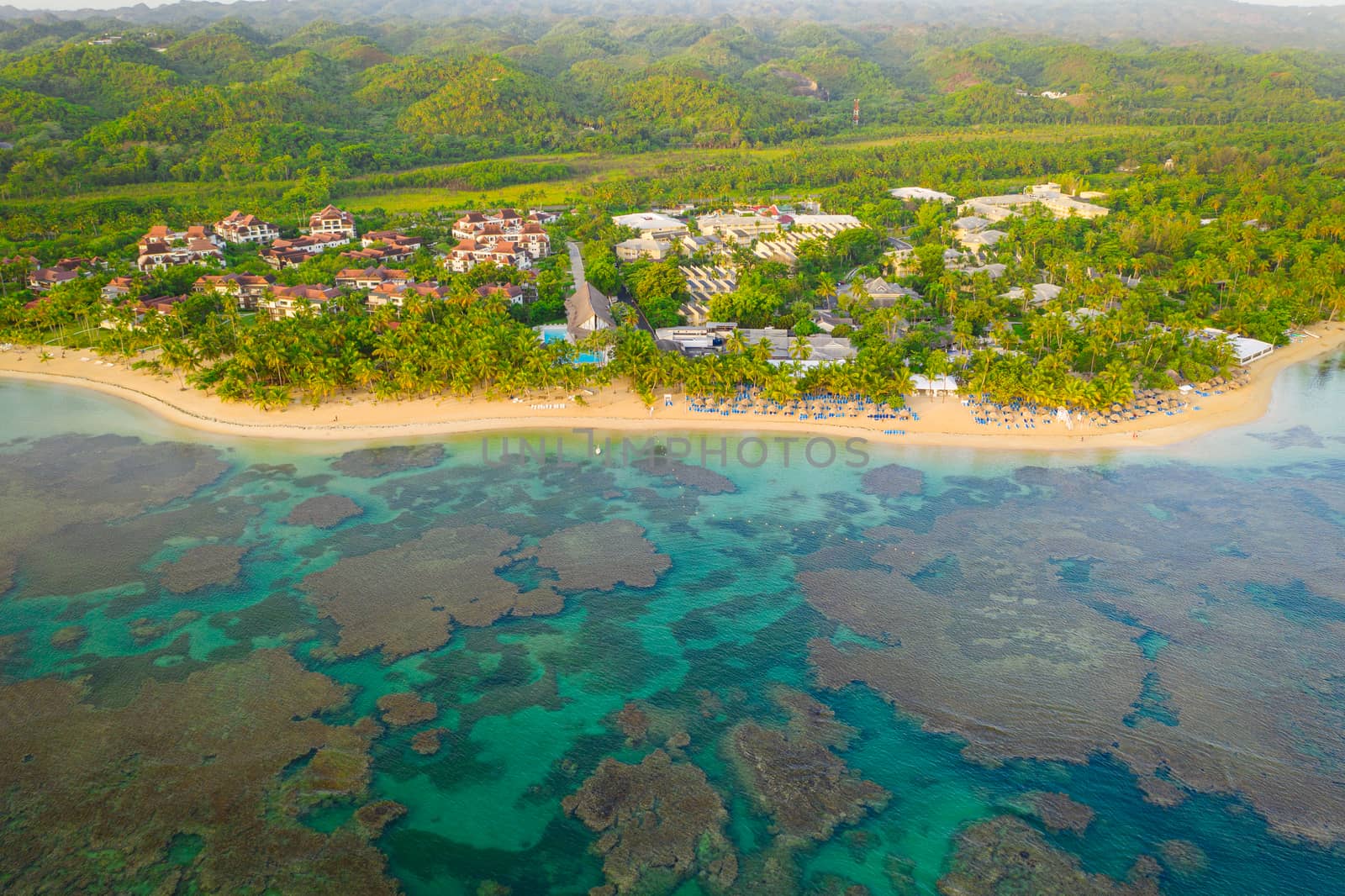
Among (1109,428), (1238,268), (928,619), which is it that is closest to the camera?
(928,619)

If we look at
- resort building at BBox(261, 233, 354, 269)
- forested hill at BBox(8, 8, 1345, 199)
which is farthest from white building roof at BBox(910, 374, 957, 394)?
forested hill at BBox(8, 8, 1345, 199)

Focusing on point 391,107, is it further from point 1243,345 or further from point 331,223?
point 1243,345

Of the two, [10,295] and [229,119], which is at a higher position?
[229,119]

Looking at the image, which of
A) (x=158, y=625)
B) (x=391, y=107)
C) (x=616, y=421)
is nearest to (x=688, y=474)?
(x=616, y=421)

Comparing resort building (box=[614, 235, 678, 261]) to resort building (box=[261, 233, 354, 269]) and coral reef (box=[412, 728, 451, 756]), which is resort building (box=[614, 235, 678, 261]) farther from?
coral reef (box=[412, 728, 451, 756])

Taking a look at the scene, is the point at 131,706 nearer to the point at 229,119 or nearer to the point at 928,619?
the point at 928,619

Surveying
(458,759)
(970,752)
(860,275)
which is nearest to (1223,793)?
(970,752)
